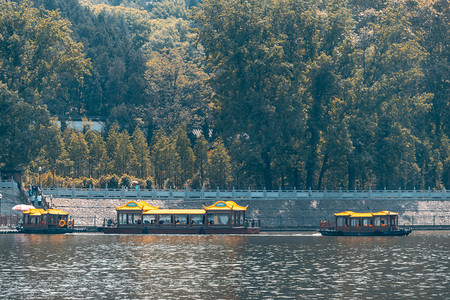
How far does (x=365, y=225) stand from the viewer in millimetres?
94500

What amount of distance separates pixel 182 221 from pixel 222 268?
36918mm

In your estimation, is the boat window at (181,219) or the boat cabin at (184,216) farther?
the boat window at (181,219)

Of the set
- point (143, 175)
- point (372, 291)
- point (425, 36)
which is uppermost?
point (425, 36)

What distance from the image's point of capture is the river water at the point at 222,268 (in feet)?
154

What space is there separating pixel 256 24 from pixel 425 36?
3062cm

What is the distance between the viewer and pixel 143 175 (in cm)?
12912

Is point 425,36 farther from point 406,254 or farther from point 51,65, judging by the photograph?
point 406,254

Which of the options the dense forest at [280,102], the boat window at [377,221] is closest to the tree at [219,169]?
the dense forest at [280,102]

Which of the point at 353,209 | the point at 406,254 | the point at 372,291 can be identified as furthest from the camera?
the point at 353,209

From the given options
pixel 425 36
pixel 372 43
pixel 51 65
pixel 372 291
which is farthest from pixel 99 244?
pixel 425 36

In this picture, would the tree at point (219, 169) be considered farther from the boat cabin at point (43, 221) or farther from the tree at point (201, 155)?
the boat cabin at point (43, 221)

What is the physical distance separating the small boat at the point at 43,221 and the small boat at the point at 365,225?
29044 mm

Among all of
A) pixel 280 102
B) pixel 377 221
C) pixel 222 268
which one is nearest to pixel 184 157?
pixel 280 102

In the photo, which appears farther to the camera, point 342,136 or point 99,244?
point 342,136
